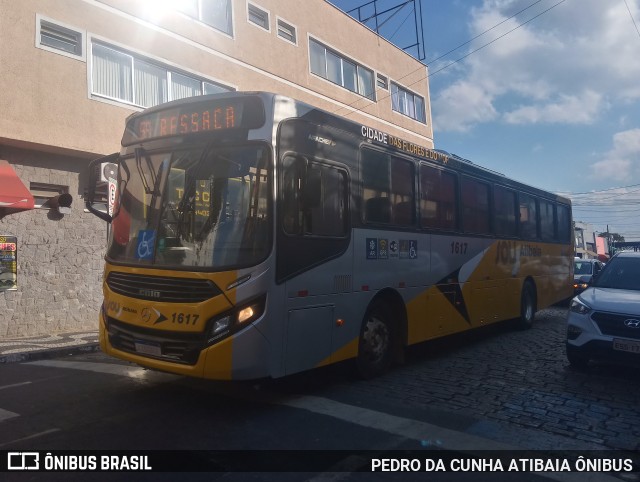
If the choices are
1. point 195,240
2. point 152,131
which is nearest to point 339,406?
point 195,240

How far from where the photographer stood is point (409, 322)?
7.51 meters

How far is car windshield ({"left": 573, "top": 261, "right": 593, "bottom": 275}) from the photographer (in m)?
19.7

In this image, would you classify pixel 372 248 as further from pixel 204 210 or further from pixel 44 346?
pixel 44 346

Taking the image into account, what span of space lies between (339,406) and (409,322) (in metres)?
2.23

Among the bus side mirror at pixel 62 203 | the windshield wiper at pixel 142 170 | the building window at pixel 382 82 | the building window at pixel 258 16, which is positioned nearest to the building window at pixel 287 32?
the building window at pixel 258 16

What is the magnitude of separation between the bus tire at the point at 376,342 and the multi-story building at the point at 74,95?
8.08 metres

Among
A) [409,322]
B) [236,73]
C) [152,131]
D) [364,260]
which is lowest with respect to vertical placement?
[409,322]

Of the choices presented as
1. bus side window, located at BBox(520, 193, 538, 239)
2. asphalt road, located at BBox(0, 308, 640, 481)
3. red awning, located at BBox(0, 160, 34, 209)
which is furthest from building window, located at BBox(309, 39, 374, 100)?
asphalt road, located at BBox(0, 308, 640, 481)

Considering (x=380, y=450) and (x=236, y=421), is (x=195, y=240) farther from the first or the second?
(x=380, y=450)

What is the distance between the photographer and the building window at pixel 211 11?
49.0 feet

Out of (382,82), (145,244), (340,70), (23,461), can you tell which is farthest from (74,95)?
(382,82)

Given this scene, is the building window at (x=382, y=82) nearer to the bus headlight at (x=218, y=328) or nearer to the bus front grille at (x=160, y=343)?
the bus front grille at (x=160, y=343)

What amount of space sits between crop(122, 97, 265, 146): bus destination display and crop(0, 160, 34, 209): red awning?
5.73 metres

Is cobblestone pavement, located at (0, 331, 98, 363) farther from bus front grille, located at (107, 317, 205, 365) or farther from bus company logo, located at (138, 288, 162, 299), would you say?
bus company logo, located at (138, 288, 162, 299)
